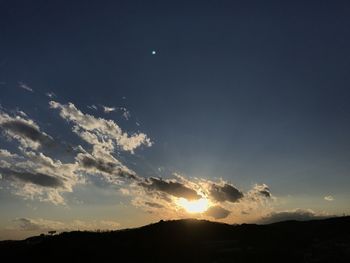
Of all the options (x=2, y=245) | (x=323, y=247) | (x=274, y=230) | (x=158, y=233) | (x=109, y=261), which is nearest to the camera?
(x=323, y=247)

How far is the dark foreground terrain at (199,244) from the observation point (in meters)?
55.6

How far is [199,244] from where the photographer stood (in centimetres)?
6744

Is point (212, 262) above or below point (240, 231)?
below

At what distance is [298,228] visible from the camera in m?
74.2

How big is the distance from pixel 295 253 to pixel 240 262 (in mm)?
7491

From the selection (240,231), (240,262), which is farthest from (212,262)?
(240,231)

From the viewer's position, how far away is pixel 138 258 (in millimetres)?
63844

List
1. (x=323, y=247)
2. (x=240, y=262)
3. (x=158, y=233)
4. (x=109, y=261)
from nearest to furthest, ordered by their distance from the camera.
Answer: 1. (x=240, y=262)
2. (x=323, y=247)
3. (x=109, y=261)
4. (x=158, y=233)

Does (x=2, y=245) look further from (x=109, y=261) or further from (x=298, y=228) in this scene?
(x=298, y=228)

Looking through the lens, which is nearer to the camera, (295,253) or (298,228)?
(295,253)

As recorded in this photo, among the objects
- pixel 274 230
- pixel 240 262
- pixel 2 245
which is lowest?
pixel 240 262

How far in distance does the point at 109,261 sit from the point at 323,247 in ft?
98.6

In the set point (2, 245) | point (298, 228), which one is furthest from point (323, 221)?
point (2, 245)

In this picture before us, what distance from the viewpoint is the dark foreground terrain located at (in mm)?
55594
